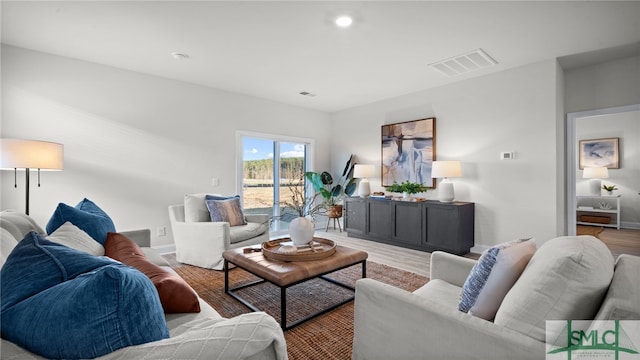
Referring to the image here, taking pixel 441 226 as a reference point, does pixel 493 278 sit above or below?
above

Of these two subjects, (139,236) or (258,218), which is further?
(258,218)

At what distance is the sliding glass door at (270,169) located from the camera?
510 centimetres

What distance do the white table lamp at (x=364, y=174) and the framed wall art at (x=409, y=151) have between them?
241 mm

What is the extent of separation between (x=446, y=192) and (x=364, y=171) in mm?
1576

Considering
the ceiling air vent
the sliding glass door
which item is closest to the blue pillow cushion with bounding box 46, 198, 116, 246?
the sliding glass door

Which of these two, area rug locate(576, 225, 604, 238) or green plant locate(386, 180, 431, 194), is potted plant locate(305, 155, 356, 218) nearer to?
green plant locate(386, 180, 431, 194)

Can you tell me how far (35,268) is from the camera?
807 millimetres

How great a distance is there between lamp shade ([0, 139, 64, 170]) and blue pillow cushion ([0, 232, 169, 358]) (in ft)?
7.99

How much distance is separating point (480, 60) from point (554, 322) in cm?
347

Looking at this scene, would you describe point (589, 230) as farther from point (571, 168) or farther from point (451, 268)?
point (451, 268)

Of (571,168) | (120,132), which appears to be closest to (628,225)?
(571,168)

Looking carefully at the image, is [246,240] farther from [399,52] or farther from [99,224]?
[399,52]

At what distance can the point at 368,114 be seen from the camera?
5.59m
